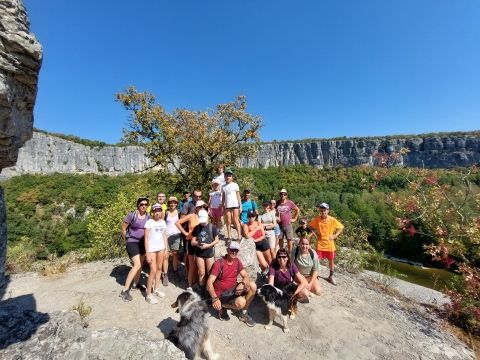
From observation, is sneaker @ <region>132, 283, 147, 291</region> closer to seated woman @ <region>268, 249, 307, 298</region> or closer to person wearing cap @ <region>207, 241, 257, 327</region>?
person wearing cap @ <region>207, 241, 257, 327</region>

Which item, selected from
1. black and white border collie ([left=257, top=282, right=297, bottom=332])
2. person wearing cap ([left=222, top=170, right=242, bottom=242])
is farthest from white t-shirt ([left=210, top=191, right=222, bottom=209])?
black and white border collie ([left=257, top=282, right=297, bottom=332])

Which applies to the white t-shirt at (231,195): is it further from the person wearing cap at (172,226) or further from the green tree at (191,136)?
the green tree at (191,136)

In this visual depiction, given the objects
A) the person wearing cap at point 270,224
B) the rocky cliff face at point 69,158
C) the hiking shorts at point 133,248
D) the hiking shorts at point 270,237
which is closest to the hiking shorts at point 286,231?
the person wearing cap at point 270,224

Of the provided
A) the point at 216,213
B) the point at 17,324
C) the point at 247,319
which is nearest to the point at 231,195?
the point at 216,213

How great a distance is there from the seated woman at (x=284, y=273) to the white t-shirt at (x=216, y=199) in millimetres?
2176

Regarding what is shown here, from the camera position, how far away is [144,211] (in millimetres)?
6238

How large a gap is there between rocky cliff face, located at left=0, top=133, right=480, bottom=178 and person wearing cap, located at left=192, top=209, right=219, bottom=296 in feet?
153

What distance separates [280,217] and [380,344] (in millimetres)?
3551

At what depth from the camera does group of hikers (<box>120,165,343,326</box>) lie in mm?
5941

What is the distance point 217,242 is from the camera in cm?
632

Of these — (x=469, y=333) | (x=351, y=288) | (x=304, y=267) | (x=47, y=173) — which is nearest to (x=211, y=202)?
(x=304, y=267)

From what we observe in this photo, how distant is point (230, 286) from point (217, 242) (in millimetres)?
944

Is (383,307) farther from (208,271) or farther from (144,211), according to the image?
(144,211)

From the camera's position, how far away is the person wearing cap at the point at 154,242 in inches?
235
